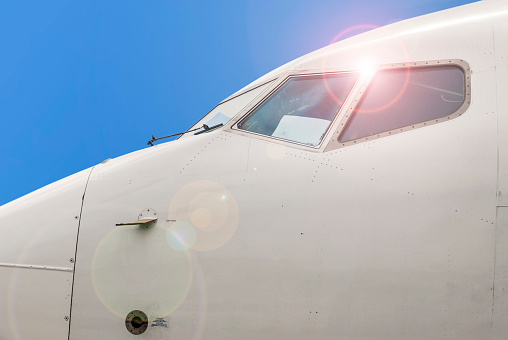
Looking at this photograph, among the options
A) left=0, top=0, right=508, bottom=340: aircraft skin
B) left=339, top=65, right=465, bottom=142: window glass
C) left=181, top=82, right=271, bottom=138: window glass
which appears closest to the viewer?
left=0, top=0, right=508, bottom=340: aircraft skin

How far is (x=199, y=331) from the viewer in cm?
474

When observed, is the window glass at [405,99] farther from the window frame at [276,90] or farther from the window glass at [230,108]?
the window glass at [230,108]

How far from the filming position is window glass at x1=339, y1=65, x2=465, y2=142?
16.1 ft

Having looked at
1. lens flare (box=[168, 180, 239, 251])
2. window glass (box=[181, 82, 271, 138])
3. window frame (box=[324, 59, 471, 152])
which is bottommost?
lens flare (box=[168, 180, 239, 251])

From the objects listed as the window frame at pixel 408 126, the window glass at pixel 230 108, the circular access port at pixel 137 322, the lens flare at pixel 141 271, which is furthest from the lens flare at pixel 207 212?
the window frame at pixel 408 126

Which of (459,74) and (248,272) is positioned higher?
(459,74)

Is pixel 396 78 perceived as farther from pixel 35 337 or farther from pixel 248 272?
pixel 35 337

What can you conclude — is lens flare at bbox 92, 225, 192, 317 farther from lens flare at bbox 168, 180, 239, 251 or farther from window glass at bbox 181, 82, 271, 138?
window glass at bbox 181, 82, 271, 138

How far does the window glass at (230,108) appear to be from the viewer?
571 centimetres

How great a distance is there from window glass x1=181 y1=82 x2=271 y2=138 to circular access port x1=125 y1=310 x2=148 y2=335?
7.33 feet

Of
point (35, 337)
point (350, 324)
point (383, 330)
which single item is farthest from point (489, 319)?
point (35, 337)

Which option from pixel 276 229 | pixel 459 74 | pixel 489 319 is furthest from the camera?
pixel 459 74

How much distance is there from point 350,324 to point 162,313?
178 centimetres

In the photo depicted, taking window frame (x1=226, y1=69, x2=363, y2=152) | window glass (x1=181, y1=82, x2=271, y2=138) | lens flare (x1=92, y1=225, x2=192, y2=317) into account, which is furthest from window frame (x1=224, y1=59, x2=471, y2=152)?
lens flare (x1=92, y1=225, x2=192, y2=317)
